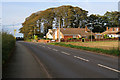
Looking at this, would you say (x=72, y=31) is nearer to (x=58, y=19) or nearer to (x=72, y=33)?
(x=72, y=33)

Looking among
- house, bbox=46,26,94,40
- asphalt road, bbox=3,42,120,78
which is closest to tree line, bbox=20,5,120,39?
house, bbox=46,26,94,40

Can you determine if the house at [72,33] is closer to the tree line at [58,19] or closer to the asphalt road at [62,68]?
the tree line at [58,19]

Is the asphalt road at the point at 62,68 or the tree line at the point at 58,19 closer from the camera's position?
the asphalt road at the point at 62,68

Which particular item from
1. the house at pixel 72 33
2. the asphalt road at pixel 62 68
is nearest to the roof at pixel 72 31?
the house at pixel 72 33

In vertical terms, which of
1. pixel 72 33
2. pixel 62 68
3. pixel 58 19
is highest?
pixel 58 19

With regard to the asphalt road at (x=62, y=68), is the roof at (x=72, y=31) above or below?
above

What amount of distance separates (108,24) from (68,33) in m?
29.5

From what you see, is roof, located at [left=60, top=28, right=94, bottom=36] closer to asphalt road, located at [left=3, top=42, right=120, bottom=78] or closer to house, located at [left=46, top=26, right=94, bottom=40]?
house, located at [left=46, top=26, right=94, bottom=40]

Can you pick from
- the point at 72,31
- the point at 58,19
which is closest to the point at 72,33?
the point at 72,31

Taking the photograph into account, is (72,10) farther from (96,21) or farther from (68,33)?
(96,21)

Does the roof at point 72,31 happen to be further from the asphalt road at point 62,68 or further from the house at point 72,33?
the asphalt road at point 62,68

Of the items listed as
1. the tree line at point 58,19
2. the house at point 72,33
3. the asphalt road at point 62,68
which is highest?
the tree line at point 58,19

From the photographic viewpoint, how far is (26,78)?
7996 millimetres

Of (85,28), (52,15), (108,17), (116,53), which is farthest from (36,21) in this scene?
(116,53)
